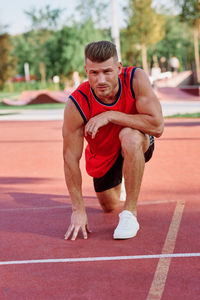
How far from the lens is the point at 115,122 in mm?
4102

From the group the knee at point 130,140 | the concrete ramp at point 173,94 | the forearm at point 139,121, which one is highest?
the forearm at point 139,121

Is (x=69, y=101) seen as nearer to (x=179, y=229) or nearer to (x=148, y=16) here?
(x=179, y=229)

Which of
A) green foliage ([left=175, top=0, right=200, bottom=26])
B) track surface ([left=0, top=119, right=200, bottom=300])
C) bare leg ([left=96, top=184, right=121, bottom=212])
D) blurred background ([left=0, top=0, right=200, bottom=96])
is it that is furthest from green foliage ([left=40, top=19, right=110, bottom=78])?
bare leg ([left=96, top=184, right=121, bottom=212])

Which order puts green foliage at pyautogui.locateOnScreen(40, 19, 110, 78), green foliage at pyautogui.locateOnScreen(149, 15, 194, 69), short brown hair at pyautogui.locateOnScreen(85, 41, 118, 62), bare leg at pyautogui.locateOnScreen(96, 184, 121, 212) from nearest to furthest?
short brown hair at pyautogui.locateOnScreen(85, 41, 118, 62)
bare leg at pyautogui.locateOnScreen(96, 184, 121, 212)
green foliage at pyautogui.locateOnScreen(40, 19, 110, 78)
green foliage at pyautogui.locateOnScreen(149, 15, 194, 69)

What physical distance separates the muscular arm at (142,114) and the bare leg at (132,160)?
0.25 ft

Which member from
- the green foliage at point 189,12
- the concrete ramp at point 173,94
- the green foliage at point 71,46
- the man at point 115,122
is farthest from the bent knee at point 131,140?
the green foliage at point 71,46

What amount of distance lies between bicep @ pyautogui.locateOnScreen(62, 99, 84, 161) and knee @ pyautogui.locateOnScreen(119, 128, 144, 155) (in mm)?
328

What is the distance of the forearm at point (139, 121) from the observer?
161 inches

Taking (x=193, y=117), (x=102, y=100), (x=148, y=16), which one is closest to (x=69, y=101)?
(x=102, y=100)

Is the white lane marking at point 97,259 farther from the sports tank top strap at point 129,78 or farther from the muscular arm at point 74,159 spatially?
the sports tank top strap at point 129,78

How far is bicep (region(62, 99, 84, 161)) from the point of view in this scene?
4.08m

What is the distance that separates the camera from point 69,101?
13.5 feet

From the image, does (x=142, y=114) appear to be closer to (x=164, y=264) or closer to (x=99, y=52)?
(x=99, y=52)

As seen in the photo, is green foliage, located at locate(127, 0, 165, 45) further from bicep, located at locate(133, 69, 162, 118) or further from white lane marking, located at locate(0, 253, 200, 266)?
white lane marking, located at locate(0, 253, 200, 266)
